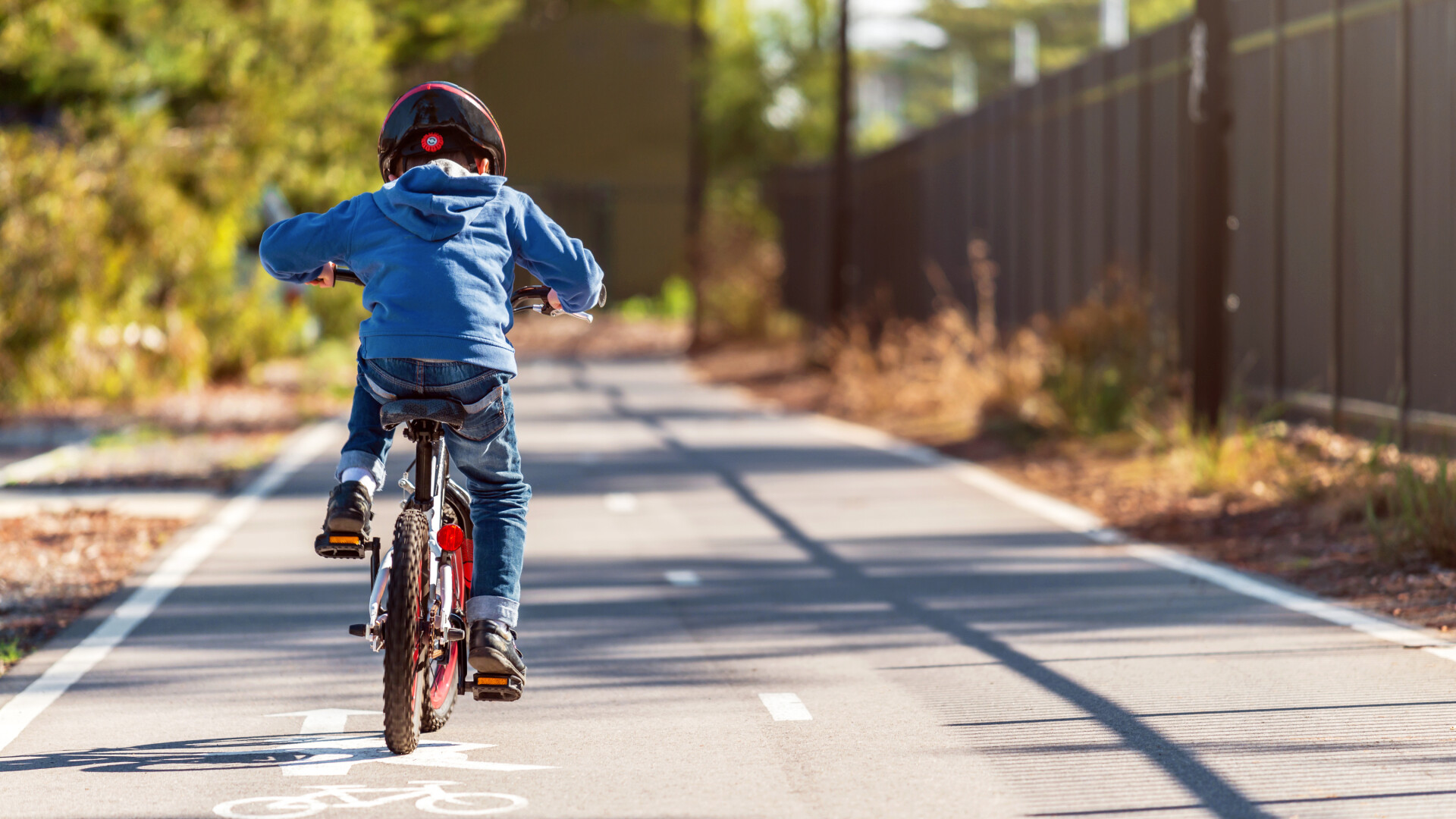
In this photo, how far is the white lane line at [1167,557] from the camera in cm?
765

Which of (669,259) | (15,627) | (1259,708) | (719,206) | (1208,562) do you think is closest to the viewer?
(1259,708)

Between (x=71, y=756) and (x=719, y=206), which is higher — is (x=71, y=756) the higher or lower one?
the lower one

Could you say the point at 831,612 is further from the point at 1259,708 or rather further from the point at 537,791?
the point at 537,791

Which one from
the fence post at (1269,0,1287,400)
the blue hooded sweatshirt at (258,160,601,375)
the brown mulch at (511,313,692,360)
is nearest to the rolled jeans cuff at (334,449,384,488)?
the blue hooded sweatshirt at (258,160,601,375)

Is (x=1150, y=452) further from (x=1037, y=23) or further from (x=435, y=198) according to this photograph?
(x=1037, y=23)

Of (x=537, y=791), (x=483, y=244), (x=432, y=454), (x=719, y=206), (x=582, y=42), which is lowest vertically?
(x=537, y=791)

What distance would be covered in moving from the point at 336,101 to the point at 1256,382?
15.2m

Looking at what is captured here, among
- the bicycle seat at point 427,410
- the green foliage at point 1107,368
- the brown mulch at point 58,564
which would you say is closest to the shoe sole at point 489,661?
the bicycle seat at point 427,410

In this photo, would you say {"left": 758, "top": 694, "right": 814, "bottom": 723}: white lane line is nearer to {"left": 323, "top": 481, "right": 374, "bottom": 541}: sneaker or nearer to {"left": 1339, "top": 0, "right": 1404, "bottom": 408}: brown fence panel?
{"left": 323, "top": 481, "right": 374, "bottom": 541}: sneaker

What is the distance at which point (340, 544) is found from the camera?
5570 mm

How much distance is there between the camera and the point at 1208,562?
9.88 m

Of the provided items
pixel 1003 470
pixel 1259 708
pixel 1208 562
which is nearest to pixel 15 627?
pixel 1259 708

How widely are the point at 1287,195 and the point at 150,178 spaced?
37.5ft

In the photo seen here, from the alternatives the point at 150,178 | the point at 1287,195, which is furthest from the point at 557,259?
the point at 150,178
